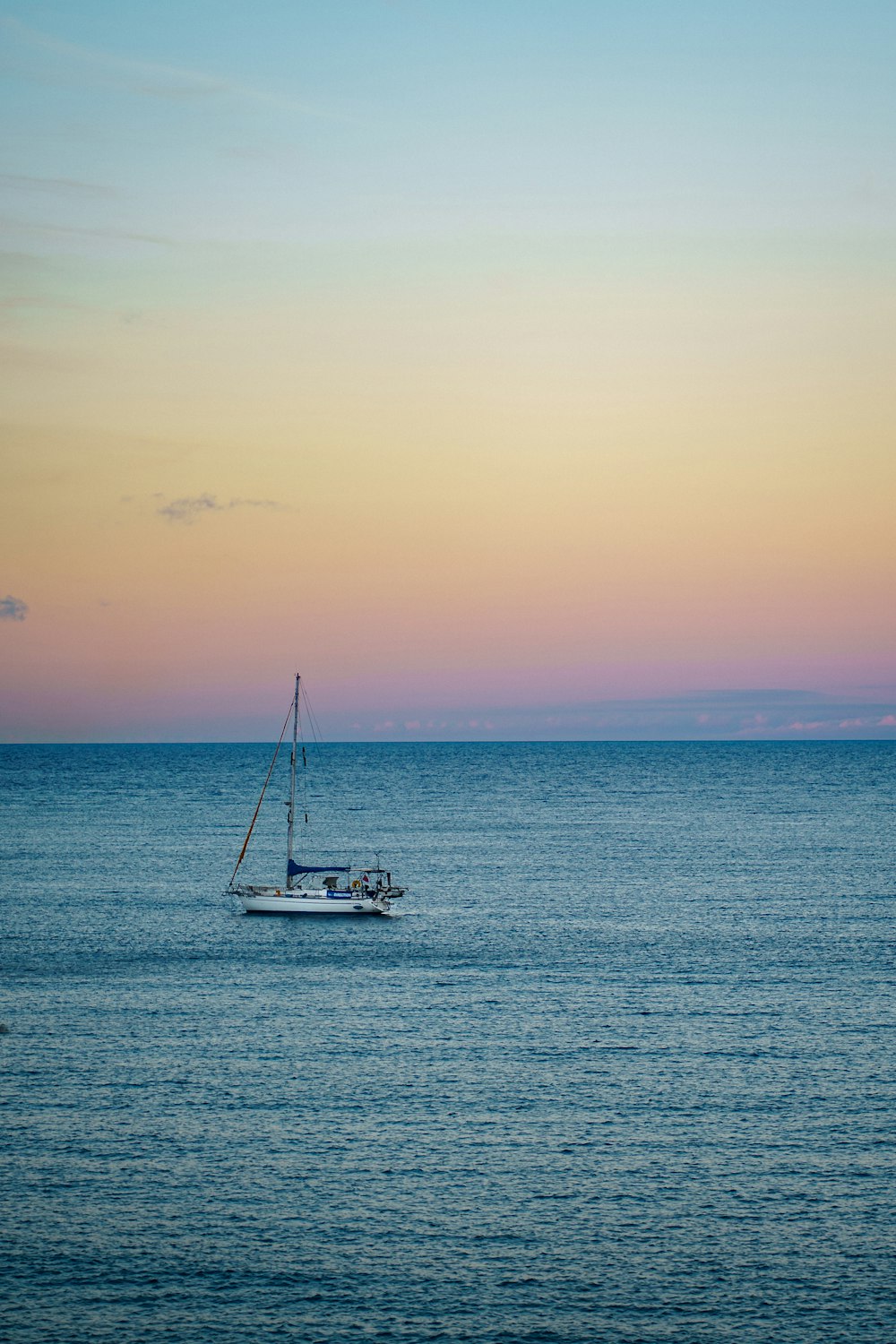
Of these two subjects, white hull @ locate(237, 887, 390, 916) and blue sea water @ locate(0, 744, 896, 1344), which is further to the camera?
white hull @ locate(237, 887, 390, 916)

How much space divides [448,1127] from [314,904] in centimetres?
5568

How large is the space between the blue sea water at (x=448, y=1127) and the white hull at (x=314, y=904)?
177cm

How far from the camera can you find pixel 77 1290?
43469 millimetres

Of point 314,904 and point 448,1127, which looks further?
point 314,904

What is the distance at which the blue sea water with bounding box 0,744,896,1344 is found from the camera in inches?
1698

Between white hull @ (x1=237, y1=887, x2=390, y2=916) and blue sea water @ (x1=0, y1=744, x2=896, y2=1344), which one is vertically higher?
white hull @ (x1=237, y1=887, x2=390, y2=916)

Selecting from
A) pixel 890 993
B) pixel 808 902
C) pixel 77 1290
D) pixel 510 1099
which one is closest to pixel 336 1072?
pixel 510 1099

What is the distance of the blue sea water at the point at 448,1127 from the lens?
43125mm

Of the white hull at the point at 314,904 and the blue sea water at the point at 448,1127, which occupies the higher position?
the white hull at the point at 314,904

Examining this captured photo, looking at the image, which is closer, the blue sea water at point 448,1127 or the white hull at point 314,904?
the blue sea water at point 448,1127

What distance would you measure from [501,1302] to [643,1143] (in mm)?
14189

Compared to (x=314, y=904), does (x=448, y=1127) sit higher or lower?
lower

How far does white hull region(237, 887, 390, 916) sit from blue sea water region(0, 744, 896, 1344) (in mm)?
1773

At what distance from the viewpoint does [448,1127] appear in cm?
5728
